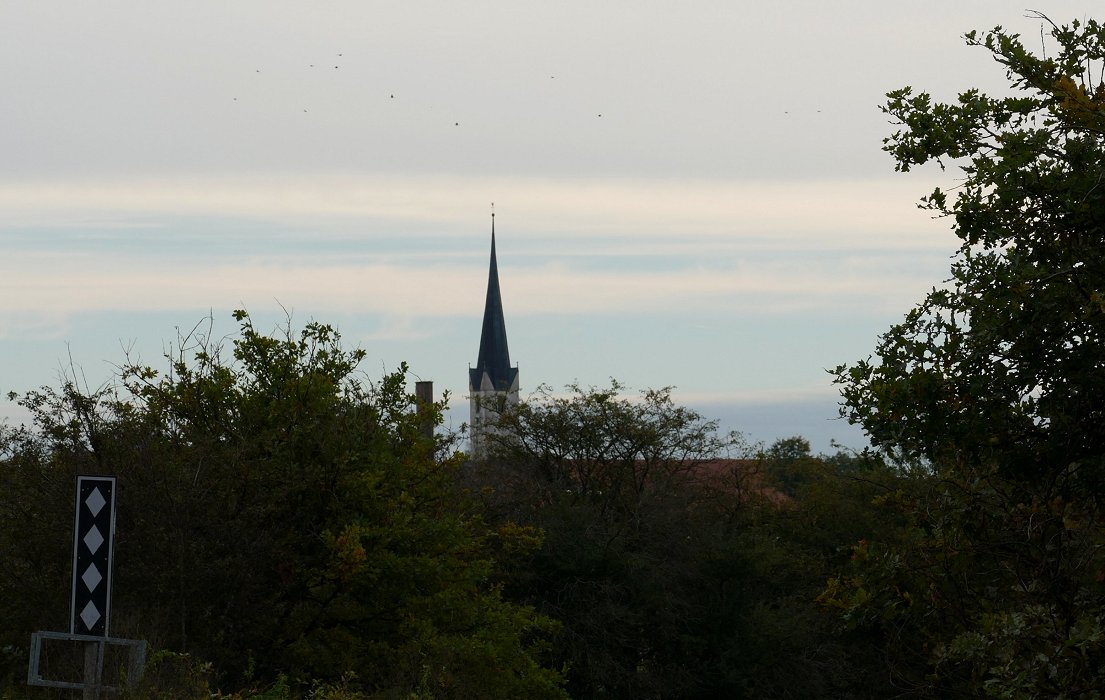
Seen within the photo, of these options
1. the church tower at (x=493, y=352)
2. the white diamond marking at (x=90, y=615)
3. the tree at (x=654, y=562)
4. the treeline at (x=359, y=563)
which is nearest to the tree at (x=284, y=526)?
the treeline at (x=359, y=563)

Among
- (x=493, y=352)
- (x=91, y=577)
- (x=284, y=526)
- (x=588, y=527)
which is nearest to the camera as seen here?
(x=91, y=577)

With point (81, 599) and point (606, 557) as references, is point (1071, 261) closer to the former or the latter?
point (81, 599)

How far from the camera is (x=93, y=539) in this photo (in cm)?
902

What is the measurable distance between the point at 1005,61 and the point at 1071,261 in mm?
1873

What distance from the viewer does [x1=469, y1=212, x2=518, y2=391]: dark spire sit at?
115438mm

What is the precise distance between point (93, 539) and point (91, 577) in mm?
263

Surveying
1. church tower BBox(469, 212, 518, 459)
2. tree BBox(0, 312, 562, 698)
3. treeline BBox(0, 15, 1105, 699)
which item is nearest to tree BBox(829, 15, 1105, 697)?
treeline BBox(0, 15, 1105, 699)

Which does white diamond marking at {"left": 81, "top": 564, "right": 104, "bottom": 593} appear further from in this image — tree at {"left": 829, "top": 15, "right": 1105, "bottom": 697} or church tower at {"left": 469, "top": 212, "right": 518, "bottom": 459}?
church tower at {"left": 469, "top": 212, "right": 518, "bottom": 459}

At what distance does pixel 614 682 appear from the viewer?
32.6m

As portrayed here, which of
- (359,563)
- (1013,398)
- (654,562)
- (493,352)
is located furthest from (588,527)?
(493,352)

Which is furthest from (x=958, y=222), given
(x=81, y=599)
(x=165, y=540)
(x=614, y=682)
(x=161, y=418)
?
(x=614, y=682)

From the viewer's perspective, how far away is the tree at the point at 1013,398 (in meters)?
9.08

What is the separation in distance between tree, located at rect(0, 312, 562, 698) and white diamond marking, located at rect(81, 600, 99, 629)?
2414mm

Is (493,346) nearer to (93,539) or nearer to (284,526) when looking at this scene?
(284,526)
